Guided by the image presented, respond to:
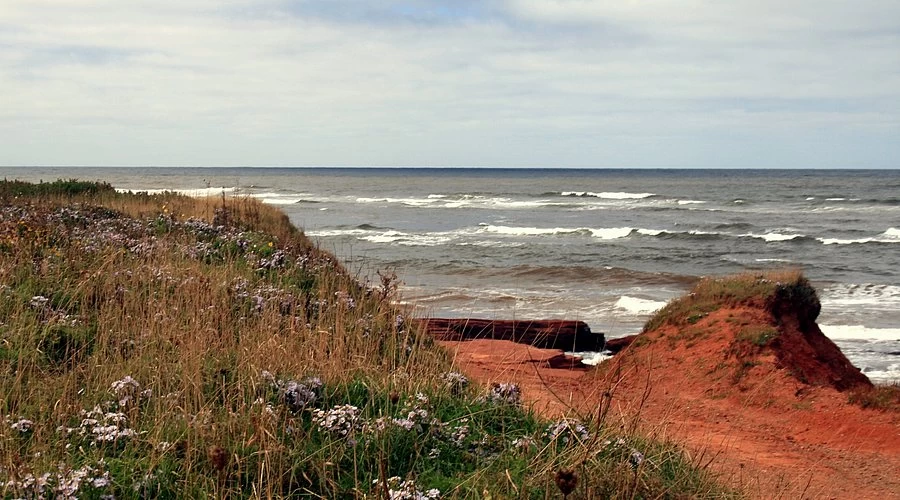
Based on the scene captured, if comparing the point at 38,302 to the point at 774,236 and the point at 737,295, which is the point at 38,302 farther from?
the point at 774,236

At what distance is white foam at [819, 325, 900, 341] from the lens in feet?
57.7

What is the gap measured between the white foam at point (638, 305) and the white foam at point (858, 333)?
3946mm

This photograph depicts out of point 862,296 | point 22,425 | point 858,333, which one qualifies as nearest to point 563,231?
point 862,296

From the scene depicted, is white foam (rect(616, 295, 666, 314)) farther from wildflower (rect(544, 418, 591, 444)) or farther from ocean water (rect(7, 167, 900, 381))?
wildflower (rect(544, 418, 591, 444))

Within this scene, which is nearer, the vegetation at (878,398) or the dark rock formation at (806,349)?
the vegetation at (878,398)

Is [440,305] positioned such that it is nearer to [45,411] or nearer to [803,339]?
[803,339]

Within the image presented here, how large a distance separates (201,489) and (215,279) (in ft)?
15.5

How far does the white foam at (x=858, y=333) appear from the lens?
693 inches

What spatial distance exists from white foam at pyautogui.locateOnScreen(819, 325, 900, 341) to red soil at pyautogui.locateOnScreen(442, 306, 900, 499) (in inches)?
201

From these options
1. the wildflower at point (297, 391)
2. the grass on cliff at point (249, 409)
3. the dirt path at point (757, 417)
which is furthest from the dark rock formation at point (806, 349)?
the wildflower at point (297, 391)

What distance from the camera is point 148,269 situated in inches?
329

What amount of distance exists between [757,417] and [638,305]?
10983 mm

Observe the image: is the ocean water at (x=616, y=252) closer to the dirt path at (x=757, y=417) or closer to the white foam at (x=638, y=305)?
the white foam at (x=638, y=305)

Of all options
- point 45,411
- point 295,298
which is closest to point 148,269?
point 295,298
